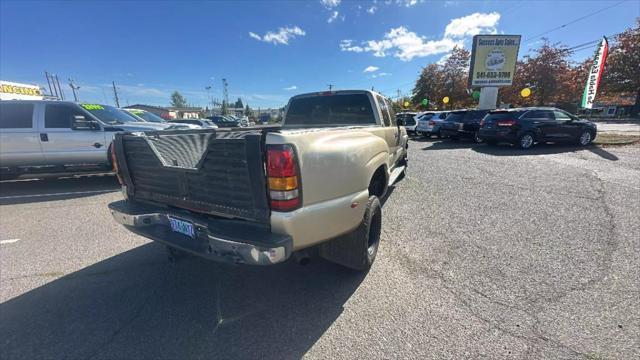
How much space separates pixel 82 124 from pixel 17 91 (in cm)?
1281

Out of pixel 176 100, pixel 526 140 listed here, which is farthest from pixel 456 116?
pixel 176 100

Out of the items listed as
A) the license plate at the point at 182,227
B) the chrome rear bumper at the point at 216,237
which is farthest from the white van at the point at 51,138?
the license plate at the point at 182,227

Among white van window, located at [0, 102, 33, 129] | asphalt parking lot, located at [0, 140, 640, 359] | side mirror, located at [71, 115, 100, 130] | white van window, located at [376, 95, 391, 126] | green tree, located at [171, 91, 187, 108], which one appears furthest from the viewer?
green tree, located at [171, 91, 187, 108]

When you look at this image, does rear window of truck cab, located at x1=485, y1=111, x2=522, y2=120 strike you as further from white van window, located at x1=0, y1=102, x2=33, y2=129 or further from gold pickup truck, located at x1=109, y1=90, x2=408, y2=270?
white van window, located at x1=0, y1=102, x2=33, y2=129

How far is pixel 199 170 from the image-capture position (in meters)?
2.35

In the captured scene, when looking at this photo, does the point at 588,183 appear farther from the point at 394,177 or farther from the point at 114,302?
the point at 114,302

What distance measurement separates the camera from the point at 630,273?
2.90 m

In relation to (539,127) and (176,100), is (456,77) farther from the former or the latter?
(176,100)

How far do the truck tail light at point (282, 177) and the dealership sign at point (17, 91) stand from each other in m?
16.0

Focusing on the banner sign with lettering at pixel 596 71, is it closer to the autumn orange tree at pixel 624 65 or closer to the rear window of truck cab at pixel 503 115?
the rear window of truck cab at pixel 503 115

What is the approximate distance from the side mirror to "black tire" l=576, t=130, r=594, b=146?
16.9m

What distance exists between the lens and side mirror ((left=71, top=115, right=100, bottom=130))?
6.48 m

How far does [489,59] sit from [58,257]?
2428 cm

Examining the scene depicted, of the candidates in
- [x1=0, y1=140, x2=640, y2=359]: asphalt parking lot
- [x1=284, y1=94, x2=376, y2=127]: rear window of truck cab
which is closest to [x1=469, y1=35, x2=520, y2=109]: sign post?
[x1=0, y1=140, x2=640, y2=359]: asphalt parking lot
